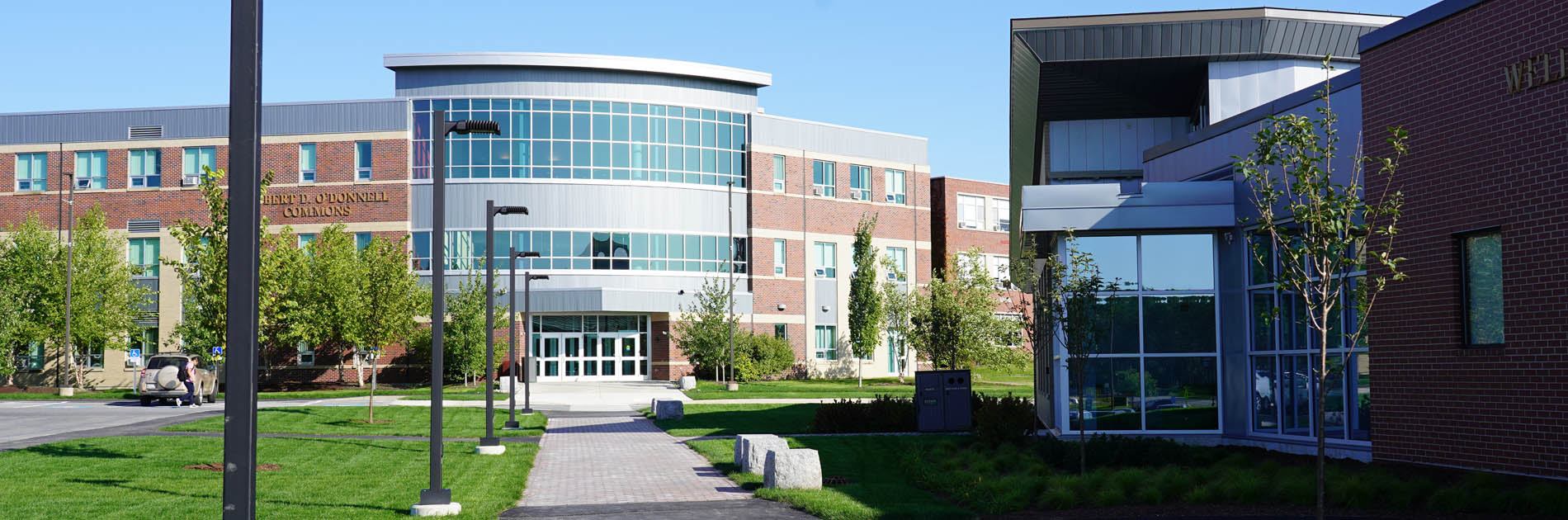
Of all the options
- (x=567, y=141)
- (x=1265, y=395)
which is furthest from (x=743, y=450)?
(x=567, y=141)

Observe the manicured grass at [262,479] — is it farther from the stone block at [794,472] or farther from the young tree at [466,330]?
the young tree at [466,330]

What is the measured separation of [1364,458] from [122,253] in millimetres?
55341

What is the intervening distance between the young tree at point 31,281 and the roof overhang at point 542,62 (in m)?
15.8

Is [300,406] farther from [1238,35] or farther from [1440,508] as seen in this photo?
[1440,508]

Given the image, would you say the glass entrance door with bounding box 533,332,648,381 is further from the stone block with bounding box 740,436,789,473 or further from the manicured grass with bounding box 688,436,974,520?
the stone block with bounding box 740,436,789,473

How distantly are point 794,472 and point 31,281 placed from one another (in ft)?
159

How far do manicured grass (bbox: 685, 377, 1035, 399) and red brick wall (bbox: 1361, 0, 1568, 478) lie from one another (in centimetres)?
2209

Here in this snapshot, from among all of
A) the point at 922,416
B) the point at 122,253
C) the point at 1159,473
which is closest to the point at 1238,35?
the point at 922,416

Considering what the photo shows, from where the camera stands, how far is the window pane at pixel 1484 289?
14531 mm

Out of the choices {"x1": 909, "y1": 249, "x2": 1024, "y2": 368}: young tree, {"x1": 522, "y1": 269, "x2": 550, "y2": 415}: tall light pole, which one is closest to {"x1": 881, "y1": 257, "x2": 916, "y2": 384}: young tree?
{"x1": 909, "y1": 249, "x2": 1024, "y2": 368}: young tree

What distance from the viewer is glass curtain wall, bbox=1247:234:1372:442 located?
18469mm

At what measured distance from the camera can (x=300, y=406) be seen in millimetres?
35562

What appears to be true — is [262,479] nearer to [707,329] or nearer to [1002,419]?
[1002,419]

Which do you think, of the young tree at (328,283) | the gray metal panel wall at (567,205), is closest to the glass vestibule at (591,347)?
the gray metal panel wall at (567,205)
